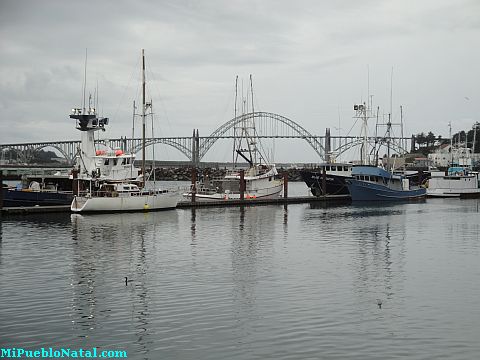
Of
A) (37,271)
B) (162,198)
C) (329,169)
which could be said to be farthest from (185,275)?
(329,169)

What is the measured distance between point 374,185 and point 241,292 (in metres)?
63.4

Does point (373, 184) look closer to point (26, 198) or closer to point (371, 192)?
point (371, 192)

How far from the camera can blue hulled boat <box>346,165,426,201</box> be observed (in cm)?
8325

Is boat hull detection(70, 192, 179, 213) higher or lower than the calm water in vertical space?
higher

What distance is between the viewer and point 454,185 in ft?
325

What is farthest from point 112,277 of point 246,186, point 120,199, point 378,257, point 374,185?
point 374,185

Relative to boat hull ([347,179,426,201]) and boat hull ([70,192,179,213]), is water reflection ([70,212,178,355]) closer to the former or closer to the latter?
boat hull ([70,192,179,213])

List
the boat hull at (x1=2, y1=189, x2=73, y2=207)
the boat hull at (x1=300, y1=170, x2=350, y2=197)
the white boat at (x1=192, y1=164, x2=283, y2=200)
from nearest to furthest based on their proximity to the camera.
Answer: the boat hull at (x1=2, y1=189, x2=73, y2=207) → the white boat at (x1=192, y1=164, x2=283, y2=200) → the boat hull at (x1=300, y1=170, x2=350, y2=197)

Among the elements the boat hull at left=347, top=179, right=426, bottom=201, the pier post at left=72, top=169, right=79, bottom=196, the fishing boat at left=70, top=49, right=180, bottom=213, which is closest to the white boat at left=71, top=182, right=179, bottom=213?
the fishing boat at left=70, top=49, right=180, bottom=213

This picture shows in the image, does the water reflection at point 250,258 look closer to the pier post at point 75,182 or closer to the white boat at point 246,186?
the pier post at point 75,182

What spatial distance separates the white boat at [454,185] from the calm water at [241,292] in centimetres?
5686

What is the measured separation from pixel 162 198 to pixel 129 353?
44125 mm

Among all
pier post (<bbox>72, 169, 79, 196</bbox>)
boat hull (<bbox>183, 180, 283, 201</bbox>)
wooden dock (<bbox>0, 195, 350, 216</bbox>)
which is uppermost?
pier post (<bbox>72, 169, 79, 196</bbox>)

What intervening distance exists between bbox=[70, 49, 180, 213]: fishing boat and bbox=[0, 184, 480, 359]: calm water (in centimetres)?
1033
